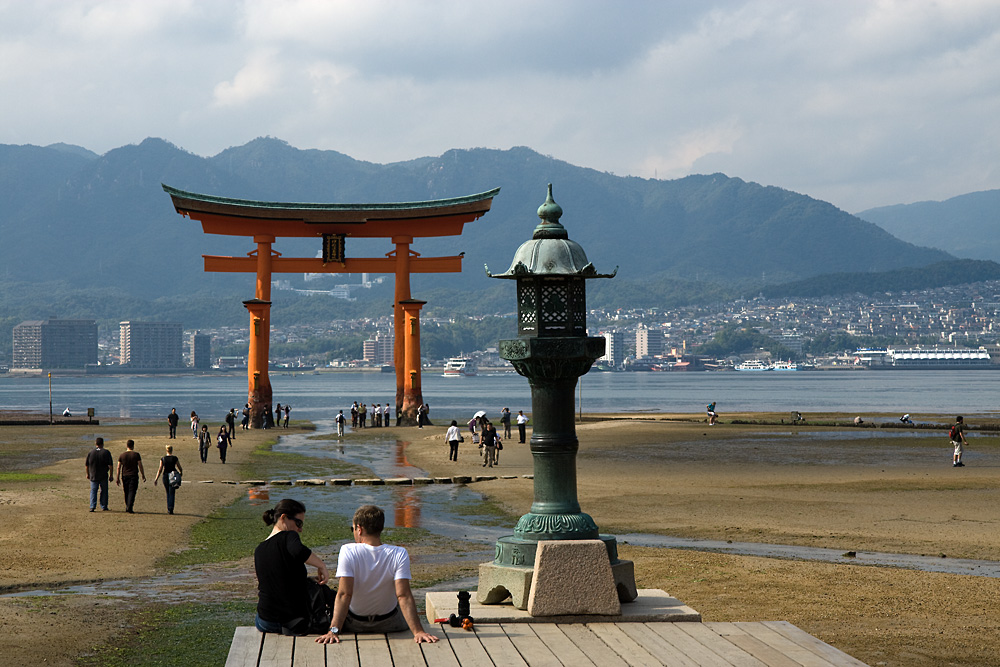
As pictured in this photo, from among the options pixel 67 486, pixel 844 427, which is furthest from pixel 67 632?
pixel 844 427

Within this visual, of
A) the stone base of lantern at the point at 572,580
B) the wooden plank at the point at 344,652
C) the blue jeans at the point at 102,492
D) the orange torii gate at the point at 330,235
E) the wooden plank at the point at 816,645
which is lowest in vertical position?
the blue jeans at the point at 102,492

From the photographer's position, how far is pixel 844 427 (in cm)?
5566

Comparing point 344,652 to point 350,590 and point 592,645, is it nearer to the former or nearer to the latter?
point 350,590

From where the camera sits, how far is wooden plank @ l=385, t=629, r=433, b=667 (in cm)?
672

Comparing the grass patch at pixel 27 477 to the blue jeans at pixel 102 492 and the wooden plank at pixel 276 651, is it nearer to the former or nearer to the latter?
the blue jeans at pixel 102 492

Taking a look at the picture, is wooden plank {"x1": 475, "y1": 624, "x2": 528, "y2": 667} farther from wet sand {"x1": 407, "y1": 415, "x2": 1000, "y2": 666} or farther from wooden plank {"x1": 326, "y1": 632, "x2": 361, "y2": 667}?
wet sand {"x1": 407, "y1": 415, "x2": 1000, "y2": 666}

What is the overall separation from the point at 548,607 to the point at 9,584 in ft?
26.9

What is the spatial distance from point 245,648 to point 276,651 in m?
0.24

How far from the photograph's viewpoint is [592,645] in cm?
726

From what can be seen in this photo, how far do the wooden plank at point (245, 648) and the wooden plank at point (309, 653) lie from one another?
26 centimetres

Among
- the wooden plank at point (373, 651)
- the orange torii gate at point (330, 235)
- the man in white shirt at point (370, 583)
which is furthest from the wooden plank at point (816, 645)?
the orange torii gate at point (330, 235)

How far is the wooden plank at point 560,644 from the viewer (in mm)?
6789

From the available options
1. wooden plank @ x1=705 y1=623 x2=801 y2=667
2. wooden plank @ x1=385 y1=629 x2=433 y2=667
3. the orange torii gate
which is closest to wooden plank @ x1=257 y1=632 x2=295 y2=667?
wooden plank @ x1=385 y1=629 x2=433 y2=667

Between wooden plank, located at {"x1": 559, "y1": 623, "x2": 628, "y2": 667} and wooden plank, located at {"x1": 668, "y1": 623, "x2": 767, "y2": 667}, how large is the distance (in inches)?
20.1
